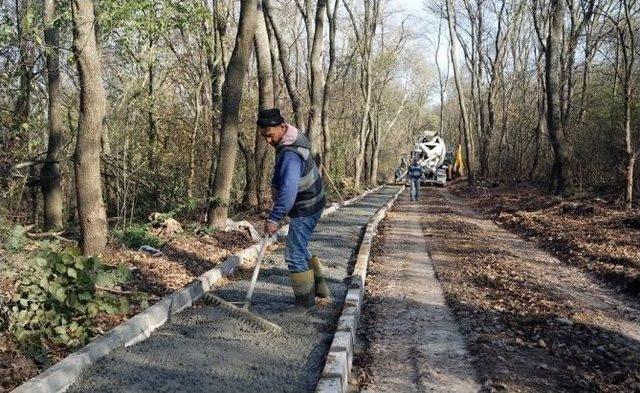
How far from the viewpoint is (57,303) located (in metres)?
5.38

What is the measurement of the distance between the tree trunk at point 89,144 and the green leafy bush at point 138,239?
4.49 feet

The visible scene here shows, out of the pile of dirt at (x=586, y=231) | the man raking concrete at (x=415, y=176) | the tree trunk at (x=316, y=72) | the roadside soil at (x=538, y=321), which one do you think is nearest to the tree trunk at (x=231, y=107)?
the roadside soil at (x=538, y=321)

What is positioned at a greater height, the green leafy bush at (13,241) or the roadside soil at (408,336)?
the green leafy bush at (13,241)

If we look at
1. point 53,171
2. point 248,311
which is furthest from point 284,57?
point 248,311

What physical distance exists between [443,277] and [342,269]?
1.46 m

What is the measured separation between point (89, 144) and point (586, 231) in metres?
9.54

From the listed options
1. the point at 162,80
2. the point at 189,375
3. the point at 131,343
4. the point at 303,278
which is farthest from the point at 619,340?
the point at 162,80

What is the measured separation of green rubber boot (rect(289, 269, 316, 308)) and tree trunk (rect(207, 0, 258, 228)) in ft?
15.9

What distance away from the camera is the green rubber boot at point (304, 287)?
5.99 meters

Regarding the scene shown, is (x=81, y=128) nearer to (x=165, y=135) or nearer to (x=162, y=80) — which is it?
(x=165, y=135)

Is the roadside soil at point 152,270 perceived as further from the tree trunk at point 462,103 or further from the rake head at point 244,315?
the tree trunk at point 462,103

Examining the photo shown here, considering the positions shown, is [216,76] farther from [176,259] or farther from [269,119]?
[269,119]

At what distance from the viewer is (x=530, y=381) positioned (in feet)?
15.0

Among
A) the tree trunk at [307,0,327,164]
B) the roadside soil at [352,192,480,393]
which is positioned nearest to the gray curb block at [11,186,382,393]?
the roadside soil at [352,192,480,393]
